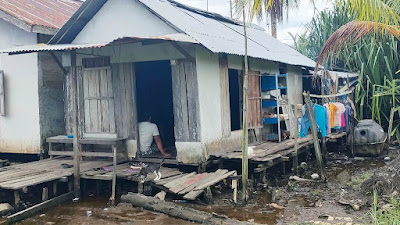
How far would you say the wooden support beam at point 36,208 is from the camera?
6.61 m

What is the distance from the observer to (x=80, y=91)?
9516mm

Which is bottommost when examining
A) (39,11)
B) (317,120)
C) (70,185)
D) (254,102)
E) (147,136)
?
(70,185)

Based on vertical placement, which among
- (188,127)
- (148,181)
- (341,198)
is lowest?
(341,198)

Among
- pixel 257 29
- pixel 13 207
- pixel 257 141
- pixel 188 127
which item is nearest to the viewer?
pixel 13 207

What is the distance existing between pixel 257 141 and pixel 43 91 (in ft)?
18.2

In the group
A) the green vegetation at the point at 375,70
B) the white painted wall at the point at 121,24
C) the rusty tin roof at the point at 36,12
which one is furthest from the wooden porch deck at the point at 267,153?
the rusty tin roof at the point at 36,12

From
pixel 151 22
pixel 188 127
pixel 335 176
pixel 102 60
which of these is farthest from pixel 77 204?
pixel 335 176

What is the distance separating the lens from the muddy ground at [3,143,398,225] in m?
6.65

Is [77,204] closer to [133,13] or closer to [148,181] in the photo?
[148,181]

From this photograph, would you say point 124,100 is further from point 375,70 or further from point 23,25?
point 375,70

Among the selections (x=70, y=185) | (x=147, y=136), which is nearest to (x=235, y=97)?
(x=147, y=136)

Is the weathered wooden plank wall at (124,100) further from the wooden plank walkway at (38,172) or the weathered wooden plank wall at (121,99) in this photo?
the wooden plank walkway at (38,172)

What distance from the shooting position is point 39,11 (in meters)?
11.2

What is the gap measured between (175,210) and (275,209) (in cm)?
186
